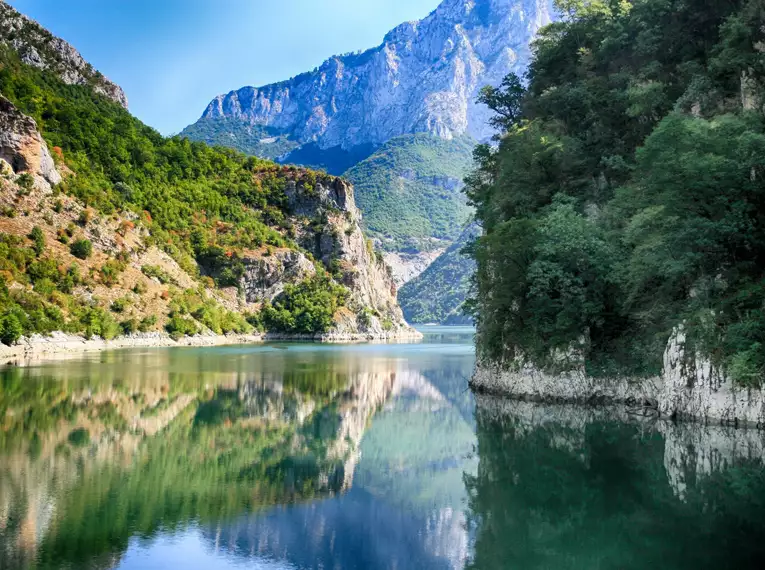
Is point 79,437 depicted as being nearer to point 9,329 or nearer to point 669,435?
point 669,435

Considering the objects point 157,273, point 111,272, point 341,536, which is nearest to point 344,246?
point 157,273

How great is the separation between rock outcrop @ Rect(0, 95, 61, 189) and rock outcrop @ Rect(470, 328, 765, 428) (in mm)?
74044

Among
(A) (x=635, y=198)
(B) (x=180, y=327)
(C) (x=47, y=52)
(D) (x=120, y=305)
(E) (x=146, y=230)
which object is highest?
(C) (x=47, y=52)

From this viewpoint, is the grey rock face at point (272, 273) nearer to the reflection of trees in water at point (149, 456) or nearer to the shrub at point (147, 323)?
the shrub at point (147, 323)

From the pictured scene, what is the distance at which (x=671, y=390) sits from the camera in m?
24.8

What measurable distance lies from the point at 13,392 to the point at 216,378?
43.7ft

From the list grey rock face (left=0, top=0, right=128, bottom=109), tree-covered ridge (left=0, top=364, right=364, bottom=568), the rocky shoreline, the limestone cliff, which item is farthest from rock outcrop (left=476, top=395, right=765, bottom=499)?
grey rock face (left=0, top=0, right=128, bottom=109)

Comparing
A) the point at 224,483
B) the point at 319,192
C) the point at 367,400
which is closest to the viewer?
the point at 224,483

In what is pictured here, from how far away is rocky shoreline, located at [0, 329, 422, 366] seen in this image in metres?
59.9

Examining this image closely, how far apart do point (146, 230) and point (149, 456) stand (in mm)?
95300

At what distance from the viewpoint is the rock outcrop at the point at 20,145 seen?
275ft

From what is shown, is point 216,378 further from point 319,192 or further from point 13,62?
point 319,192

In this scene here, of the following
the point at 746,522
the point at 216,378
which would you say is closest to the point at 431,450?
the point at 746,522

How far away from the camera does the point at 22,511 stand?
13766 mm
